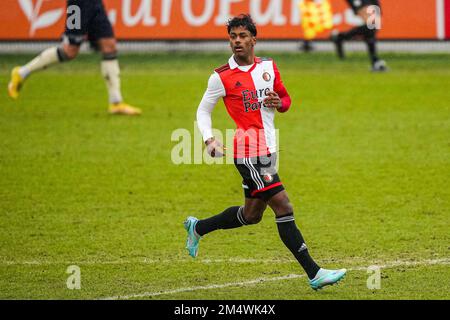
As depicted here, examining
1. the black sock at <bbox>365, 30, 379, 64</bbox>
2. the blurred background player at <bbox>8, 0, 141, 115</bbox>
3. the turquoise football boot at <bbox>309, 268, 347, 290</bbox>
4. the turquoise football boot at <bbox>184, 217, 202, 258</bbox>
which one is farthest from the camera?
the black sock at <bbox>365, 30, 379, 64</bbox>

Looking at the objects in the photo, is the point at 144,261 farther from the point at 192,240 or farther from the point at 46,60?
the point at 46,60

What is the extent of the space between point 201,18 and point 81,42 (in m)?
5.83

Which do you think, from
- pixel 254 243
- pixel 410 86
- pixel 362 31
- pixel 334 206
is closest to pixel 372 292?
pixel 254 243

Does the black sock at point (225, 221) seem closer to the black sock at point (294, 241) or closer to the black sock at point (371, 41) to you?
the black sock at point (294, 241)

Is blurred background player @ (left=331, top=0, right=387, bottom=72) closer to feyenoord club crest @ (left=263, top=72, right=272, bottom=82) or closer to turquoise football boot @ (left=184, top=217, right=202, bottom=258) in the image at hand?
turquoise football boot @ (left=184, top=217, right=202, bottom=258)

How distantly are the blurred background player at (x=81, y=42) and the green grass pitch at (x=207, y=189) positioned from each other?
0.73 metres

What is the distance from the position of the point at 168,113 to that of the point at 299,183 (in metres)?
4.64

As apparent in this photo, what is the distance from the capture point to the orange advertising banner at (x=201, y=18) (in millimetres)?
20609

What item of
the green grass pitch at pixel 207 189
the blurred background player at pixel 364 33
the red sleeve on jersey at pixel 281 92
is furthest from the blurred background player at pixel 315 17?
the red sleeve on jersey at pixel 281 92

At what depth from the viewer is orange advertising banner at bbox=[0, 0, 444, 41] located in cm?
2061

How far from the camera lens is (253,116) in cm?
824

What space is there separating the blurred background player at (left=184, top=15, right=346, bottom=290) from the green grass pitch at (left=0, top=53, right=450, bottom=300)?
2.11 ft

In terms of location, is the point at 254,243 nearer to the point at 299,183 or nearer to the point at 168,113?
the point at 299,183

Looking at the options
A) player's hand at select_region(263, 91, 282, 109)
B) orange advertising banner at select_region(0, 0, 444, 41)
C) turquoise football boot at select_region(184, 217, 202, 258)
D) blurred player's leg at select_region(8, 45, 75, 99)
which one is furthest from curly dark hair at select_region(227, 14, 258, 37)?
orange advertising banner at select_region(0, 0, 444, 41)
